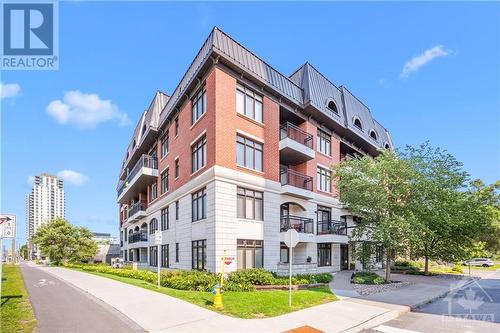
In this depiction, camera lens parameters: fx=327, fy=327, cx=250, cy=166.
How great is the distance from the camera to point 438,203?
2011cm

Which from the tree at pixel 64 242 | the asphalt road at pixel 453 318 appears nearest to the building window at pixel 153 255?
the asphalt road at pixel 453 318

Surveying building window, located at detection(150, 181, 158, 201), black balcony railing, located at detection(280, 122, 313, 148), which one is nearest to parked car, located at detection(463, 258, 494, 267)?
black balcony railing, located at detection(280, 122, 313, 148)

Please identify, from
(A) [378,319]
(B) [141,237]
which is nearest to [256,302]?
(A) [378,319]

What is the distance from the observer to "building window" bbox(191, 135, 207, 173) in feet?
67.9

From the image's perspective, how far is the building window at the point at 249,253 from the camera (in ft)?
62.5

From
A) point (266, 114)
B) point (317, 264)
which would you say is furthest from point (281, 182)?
point (317, 264)

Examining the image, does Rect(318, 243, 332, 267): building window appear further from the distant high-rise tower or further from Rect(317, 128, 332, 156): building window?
the distant high-rise tower

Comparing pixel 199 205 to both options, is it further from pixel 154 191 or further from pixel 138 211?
pixel 138 211

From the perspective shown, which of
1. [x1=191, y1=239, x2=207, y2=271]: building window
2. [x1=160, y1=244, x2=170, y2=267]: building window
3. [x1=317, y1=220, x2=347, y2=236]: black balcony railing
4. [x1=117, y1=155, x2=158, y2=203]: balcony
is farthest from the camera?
[x1=117, y1=155, x2=158, y2=203]: balcony

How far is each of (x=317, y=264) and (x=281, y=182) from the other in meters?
6.89

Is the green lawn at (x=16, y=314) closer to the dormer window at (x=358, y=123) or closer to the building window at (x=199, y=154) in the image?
the building window at (x=199, y=154)

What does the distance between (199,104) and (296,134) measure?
7661 mm

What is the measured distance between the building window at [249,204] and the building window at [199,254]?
287 centimetres

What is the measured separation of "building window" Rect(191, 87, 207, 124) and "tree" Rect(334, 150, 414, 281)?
10039 mm
